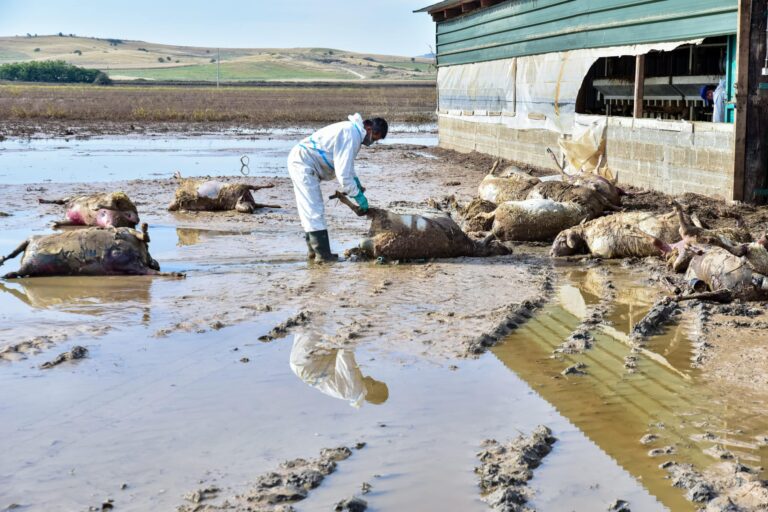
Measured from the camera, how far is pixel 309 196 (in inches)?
410

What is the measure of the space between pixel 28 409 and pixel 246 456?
1581 mm

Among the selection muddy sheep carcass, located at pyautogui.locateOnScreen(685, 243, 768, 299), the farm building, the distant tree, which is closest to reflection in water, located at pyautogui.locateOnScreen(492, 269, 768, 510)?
muddy sheep carcass, located at pyautogui.locateOnScreen(685, 243, 768, 299)

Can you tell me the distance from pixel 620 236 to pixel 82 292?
550 centimetres

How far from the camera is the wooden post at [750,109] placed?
12.1 meters

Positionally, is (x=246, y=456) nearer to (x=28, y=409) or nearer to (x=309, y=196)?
(x=28, y=409)

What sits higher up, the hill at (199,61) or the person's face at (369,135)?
the hill at (199,61)

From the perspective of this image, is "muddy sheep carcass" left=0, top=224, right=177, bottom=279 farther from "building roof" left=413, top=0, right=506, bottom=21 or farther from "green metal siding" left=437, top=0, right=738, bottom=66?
"building roof" left=413, top=0, right=506, bottom=21

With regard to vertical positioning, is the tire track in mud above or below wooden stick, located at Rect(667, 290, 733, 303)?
below

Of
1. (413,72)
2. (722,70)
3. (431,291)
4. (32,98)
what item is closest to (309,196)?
(431,291)

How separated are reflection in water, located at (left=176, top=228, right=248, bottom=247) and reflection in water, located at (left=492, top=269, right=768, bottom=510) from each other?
18.3ft

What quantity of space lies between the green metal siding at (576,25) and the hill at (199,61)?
337ft

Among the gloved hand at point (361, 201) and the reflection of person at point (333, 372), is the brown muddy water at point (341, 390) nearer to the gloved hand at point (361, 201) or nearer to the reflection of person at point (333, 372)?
the reflection of person at point (333, 372)

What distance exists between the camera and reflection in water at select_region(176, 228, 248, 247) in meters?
12.1

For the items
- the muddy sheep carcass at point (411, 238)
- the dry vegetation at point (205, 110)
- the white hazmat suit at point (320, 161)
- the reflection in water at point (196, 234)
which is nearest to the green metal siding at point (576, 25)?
the muddy sheep carcass at point (411, 238)
